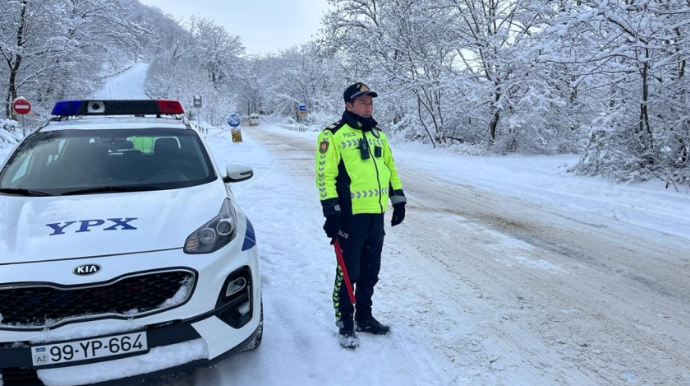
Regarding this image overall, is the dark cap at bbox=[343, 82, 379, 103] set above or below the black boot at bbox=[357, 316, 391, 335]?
above

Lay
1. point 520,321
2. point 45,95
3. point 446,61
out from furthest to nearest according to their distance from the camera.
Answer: point 45,95 → point 446,61 → point 520,321

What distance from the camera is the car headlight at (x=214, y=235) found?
2651 mm

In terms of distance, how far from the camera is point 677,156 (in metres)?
10.1

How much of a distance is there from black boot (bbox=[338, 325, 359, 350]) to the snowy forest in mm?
7467

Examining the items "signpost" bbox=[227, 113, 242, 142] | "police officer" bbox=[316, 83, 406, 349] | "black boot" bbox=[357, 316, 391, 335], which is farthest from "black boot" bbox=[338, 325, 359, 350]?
"signpost" bbox=[227, 113, 242, 142]

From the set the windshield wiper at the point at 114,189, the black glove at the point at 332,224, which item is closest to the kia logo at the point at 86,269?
the windshield wiper at the point at 114,189

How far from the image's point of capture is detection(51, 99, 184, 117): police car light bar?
468cm

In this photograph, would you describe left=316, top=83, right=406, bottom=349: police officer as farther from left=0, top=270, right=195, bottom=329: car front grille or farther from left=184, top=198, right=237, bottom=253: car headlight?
left=0, top=270, right=195, bottom=329: car front grille

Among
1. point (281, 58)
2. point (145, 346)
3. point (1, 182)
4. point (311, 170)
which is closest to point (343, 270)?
point (145, 346)

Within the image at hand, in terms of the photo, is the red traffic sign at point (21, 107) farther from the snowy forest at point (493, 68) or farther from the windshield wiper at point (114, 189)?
the windshield wiper at point (114, 189)

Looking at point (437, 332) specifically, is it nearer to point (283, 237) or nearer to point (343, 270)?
point (343, 270)

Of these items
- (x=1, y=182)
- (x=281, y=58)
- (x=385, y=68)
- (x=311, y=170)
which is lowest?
(x=311, y=170)

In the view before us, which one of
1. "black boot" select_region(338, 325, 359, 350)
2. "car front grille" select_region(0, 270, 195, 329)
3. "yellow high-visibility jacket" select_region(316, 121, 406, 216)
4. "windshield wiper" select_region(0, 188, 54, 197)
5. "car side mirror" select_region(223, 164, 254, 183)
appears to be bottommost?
"black boot" select_region(338, 325, 359, 350)

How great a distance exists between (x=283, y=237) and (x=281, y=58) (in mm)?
80591
